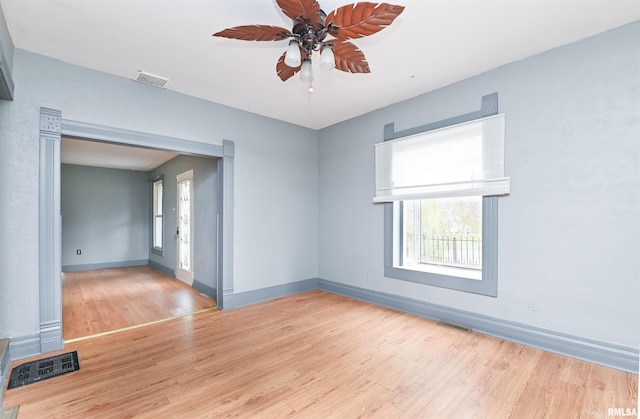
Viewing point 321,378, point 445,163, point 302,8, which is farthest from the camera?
point 445,163

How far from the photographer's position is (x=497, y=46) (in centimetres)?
271

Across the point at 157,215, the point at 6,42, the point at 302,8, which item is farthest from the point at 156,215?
the point at 302,8

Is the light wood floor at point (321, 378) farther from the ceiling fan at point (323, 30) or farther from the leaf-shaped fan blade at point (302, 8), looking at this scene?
the leaf-shaped fan blade at point (302, 8)

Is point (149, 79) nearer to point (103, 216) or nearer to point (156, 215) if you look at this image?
point (156, 215)

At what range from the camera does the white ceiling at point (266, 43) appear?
2201 mm

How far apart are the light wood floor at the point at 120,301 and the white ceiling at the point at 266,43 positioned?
2.93 metres

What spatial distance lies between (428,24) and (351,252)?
3.15 meters

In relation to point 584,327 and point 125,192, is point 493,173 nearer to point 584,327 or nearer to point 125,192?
point 584,327

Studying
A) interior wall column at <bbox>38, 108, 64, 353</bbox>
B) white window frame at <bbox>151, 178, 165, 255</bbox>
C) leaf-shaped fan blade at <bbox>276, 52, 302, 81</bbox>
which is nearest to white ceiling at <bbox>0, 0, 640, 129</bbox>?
leaf-shaped fan blade at <bbox>276, 52, 302, 81</bbox>

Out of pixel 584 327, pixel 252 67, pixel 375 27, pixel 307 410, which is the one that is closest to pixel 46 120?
pixel 252 67

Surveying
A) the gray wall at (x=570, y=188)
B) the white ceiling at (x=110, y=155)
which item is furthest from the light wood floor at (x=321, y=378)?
the white ceiling at (x=110, y=155)

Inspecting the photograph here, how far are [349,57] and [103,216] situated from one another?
26.6 feet

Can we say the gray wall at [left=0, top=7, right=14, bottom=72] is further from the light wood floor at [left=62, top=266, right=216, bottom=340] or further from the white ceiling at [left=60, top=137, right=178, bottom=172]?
the light wood floor at [left=62, top=266, right=216, bottom=340]

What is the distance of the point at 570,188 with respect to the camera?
2.66 meters
